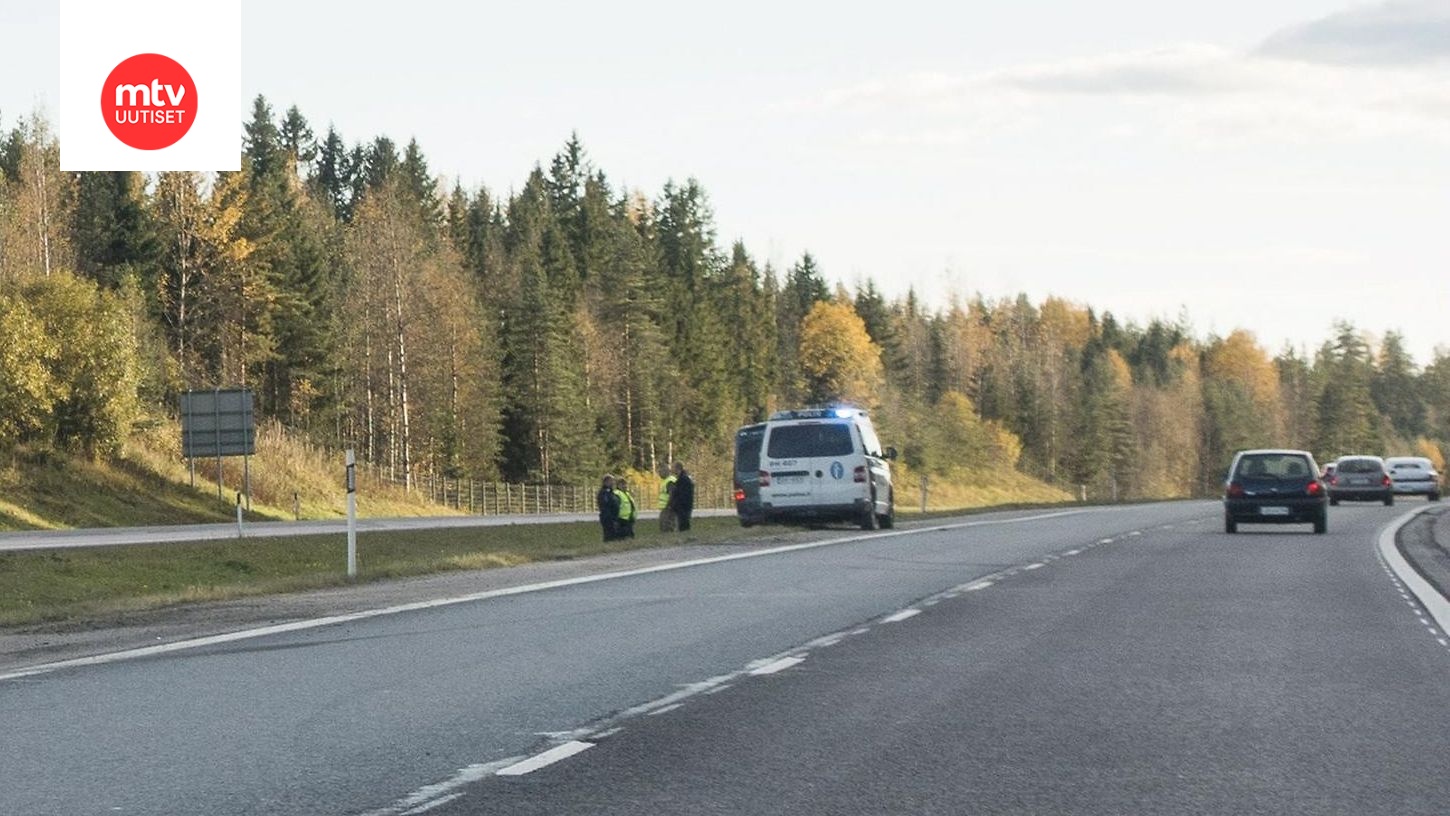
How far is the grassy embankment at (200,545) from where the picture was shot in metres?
23.9

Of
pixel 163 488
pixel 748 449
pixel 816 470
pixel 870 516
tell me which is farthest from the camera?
pixel 163 488

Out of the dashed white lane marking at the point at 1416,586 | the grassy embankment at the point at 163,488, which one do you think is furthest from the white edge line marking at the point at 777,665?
the grassy embankment at the point at 163,488

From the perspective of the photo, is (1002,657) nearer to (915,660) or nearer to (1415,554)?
(915,660)

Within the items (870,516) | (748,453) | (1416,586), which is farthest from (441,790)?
(748,453)

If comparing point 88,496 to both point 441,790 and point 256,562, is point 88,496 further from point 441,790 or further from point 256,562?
point 441,790

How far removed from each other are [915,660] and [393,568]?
452 inches

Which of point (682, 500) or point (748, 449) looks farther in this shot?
point (748, 449)

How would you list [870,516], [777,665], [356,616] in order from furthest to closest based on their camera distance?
[870,516] → [356,616] → [777,665]

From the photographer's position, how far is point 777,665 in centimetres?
1313

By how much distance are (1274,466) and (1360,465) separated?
24242 mm

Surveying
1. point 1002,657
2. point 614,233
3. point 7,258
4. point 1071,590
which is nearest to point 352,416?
point 7,258

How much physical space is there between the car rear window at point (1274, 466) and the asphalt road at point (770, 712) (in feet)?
62.0

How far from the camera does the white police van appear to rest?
125 ft

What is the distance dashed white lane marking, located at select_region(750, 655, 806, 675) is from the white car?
60236 mm
